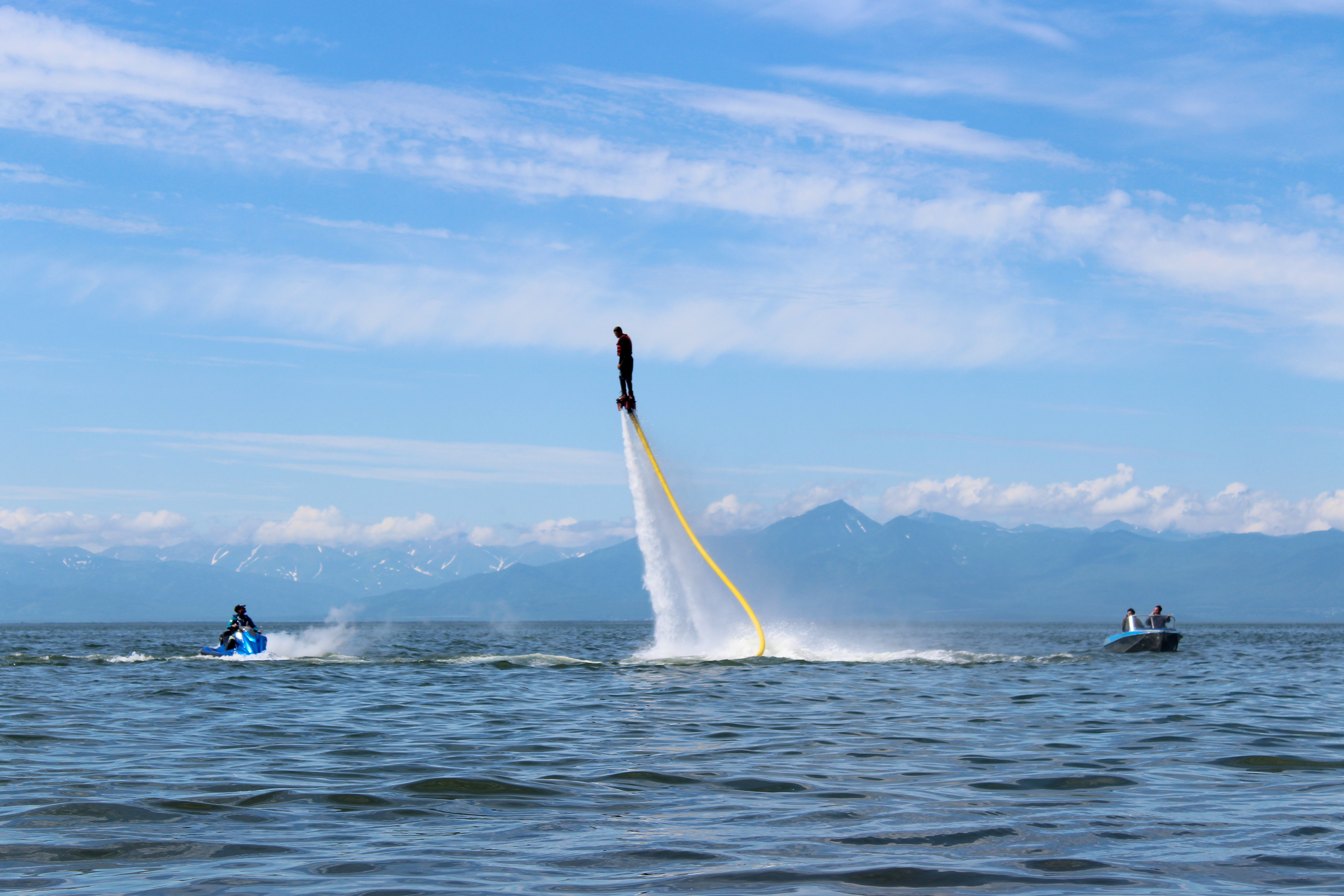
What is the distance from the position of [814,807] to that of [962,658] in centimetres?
4297

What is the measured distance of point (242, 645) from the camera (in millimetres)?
52812

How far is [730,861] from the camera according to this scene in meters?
11.2

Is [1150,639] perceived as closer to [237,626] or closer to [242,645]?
[242,645]

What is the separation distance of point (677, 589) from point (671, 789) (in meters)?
31.4

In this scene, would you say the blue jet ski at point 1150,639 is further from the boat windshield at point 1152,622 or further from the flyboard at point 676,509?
the flyboard at point 676,509

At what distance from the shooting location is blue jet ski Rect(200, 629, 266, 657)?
5269 cm

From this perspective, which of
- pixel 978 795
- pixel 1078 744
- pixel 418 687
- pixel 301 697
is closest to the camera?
pixel 978 795

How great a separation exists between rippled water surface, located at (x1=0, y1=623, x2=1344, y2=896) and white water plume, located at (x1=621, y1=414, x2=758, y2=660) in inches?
402

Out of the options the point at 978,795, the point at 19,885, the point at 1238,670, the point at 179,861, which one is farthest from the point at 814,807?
the point at 1238,670

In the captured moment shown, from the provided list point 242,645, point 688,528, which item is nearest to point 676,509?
point 688,528

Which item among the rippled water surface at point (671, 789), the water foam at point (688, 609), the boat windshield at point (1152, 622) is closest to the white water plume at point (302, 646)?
the water foam at point (688, 609)

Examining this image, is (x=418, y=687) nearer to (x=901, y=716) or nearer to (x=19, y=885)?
(x=901, y=716)

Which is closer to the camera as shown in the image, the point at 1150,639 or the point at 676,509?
the point at 676,509

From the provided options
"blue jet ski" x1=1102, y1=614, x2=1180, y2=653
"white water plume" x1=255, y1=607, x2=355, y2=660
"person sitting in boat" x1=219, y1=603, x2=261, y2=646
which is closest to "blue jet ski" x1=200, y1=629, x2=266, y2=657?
"person sitting in boat" x1=219, y1=603, x2=261, y2=646
